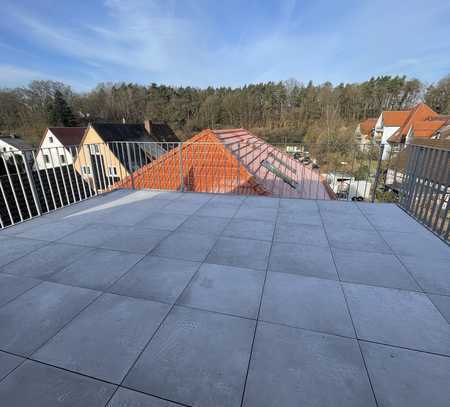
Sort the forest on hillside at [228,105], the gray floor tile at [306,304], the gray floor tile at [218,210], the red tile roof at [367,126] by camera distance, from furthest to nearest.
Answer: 1. the red tile roof at [367,126]
2. the forest on hillside at [228,105]
3. the gray floor tile at [218,210]
4. the gray floor tile at [306,304]

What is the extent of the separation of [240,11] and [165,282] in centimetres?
622

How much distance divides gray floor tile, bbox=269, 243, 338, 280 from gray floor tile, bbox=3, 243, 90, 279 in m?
1.80

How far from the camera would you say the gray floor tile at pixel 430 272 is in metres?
1.66

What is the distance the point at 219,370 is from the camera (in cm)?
108

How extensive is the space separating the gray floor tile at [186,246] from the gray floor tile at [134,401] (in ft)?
3.64

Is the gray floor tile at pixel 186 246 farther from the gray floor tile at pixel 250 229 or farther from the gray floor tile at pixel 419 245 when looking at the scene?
the gray floor tile at pixel 419 245

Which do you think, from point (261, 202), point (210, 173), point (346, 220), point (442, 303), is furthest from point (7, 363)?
point (210, 173)

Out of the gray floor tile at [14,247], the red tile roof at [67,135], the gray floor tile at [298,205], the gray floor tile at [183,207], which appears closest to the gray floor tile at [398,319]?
the gray floor tile at [298,205]

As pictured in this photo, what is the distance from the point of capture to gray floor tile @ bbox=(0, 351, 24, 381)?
1090 mm

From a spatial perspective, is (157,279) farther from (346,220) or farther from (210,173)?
(210,173)

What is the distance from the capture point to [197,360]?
113 cm

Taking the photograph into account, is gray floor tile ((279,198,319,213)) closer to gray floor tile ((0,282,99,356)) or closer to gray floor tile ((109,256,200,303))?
gray floor tile ((109,256,200,303))

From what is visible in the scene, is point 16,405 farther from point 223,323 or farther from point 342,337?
point 342,337

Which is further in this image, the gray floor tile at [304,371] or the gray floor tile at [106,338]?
the gray floor tile at [106,338]
